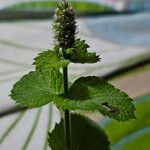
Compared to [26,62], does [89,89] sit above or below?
above

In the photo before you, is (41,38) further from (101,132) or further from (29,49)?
(101,132)

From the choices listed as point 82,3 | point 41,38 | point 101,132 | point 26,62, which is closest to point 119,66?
point 26,62

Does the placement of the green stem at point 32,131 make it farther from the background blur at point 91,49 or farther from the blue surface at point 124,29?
the blue surface at point 124,29

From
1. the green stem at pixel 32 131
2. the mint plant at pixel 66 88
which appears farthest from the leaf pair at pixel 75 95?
the green stem at pixel 32 131

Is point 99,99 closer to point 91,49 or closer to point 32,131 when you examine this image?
point 32,131

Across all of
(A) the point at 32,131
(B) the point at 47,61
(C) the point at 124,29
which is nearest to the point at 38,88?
(B) the point at 47,61

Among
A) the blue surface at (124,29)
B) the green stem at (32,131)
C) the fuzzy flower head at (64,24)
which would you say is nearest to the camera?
the fuzzy flower head at (64,24)
